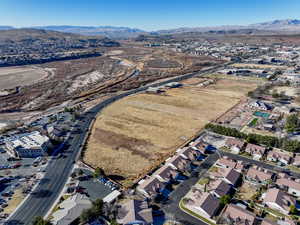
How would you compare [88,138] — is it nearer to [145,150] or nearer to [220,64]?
[145,150]

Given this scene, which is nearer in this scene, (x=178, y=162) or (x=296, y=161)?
(x=296, y=161)

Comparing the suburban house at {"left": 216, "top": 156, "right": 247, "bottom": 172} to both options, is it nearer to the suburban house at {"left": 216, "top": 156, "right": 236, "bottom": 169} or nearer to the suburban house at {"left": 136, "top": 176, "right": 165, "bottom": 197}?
the suburban house at {"left": 216, "top": 156, "right": 236, "bottom": 169}

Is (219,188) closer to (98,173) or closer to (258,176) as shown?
(258,176)

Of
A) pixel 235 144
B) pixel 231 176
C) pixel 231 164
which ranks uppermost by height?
pixel 235 144

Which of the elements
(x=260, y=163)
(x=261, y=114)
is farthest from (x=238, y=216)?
(x=261, y=114)

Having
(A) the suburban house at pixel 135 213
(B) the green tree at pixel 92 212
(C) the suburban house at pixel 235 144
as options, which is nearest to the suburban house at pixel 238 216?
(A) the suburban house at pixel 135 213

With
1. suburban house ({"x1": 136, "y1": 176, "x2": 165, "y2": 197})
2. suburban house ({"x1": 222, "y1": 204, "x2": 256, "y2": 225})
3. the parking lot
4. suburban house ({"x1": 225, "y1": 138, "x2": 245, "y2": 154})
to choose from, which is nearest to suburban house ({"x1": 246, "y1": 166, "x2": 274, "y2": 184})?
A: suburban house ({"x1": 225, "y1": 138, "x2": 245, "y2": 154})
